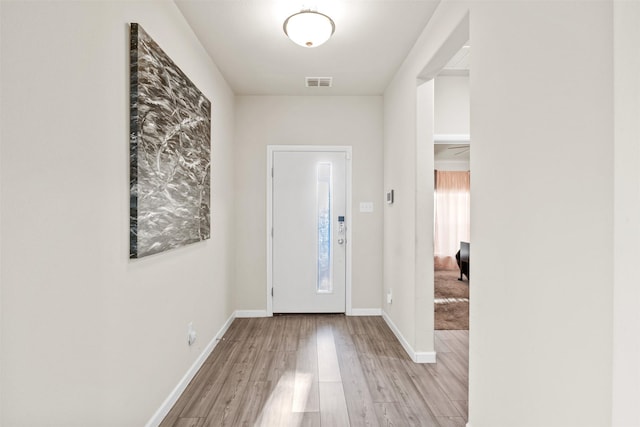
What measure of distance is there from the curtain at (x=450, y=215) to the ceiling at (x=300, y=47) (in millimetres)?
3837

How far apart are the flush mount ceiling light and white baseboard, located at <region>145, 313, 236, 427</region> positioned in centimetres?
246

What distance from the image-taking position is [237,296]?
3887 mm

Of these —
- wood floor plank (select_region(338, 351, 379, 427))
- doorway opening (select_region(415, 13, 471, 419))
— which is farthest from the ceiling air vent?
wood floor plank (select_region(338, 351, 379, 427))

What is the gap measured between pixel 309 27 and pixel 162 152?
4.02 ft

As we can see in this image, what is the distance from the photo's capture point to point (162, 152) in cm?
191

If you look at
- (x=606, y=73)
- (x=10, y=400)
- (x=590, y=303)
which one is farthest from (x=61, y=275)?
(x=606, y=73)

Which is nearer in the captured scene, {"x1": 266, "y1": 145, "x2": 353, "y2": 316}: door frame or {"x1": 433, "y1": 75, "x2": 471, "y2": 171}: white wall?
{"x1": 433, "y1": 75, "x2": 471, "y2": 171}: white wall

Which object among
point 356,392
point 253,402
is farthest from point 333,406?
point 253,402

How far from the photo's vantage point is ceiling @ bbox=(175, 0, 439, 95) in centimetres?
221

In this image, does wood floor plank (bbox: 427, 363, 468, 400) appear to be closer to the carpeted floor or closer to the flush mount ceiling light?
the carpeted floor

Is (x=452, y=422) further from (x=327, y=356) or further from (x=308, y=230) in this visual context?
(x=308, y=230)

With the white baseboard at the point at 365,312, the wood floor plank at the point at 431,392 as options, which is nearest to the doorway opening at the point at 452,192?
the white baseboard at the point at 365,312

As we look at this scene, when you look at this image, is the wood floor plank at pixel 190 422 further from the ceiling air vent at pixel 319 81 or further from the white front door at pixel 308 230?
the ceiling air vent at pixel 319 81

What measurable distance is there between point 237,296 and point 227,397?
1765mm
